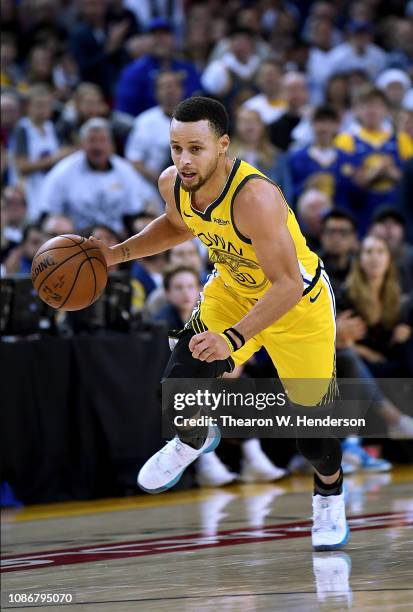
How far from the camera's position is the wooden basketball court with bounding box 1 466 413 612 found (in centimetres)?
468

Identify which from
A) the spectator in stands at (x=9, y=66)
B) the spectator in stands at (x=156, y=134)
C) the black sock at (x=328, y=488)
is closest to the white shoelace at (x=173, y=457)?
the black sock at (x=328, y=488)

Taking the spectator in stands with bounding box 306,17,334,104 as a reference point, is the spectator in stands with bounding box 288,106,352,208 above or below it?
below

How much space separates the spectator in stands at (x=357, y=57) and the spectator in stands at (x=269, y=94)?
2239 millimetres

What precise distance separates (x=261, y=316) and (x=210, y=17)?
1141 centimetres

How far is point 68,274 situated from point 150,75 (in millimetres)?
8287

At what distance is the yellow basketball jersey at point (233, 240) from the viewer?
541 cm

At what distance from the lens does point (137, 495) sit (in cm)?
923

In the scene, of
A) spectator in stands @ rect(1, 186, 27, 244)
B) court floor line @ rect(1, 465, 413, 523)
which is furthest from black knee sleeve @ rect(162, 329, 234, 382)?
spectator in stands @ rect(1, 186, 27, 244)

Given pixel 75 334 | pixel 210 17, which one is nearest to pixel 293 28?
pixel 210 17

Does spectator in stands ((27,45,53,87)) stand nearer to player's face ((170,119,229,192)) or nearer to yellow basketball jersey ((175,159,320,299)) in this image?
yellow basketball jersey ((175,159,320,299))

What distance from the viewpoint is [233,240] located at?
5453 mm

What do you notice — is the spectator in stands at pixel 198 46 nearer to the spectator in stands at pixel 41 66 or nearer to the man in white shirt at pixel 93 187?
the spectator in stands at pixel 41 66

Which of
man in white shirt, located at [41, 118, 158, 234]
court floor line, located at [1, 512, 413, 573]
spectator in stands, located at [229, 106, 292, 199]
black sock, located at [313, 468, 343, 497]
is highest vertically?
spectator in stands, located at [229, 106, 292, 199]

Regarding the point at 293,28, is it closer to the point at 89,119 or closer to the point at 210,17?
the point at 210,17
